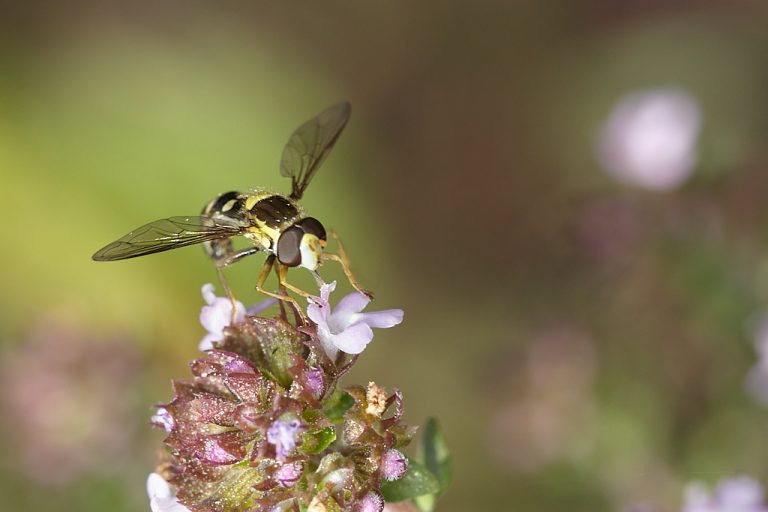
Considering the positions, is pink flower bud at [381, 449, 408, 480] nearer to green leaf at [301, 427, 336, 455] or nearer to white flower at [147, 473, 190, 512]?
green leaf at [301, 427, 336, 455]

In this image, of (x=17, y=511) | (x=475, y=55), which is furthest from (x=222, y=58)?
(x=17, y=511)

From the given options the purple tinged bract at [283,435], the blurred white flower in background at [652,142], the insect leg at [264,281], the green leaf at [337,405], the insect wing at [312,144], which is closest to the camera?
the purple tinged bract at [283,435]

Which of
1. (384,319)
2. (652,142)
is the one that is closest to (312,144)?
(384,319)

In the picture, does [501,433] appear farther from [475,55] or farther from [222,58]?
[222,58]

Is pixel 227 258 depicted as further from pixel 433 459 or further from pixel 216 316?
pixel 433 459

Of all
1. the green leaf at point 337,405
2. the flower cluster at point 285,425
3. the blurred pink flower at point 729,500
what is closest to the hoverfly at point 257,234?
the flower cluster at point 285,425

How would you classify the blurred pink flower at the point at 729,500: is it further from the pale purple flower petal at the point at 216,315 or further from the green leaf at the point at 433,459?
the pale purple flower petal at the point at 216,315
